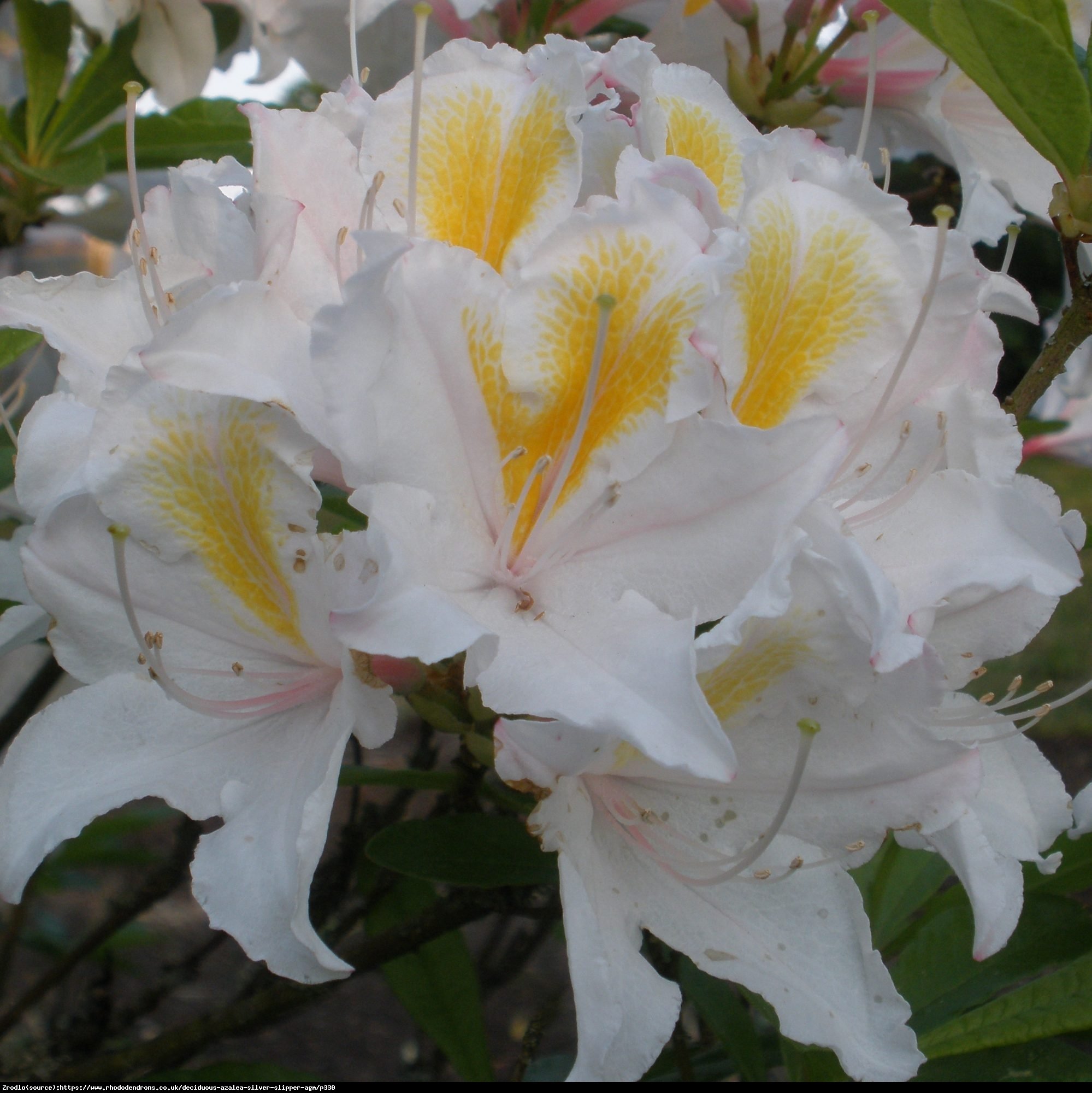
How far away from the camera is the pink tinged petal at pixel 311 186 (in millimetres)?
887

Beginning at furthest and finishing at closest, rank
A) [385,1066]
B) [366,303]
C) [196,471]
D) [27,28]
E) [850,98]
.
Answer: [385,1066] → [27,28] → [850,98] → [196,471] → [366,303]

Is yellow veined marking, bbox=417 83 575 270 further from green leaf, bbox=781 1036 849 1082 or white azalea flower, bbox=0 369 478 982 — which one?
green leaf, bbox=781 1036 849 1082

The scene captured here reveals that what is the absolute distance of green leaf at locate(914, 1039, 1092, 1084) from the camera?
105 centimetres

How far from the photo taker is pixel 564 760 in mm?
764

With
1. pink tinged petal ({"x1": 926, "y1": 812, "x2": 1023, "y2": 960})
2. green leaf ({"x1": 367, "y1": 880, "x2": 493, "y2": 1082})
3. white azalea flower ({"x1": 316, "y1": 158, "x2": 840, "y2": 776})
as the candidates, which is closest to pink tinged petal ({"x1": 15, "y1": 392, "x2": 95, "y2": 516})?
white azalea flower ({"x1": 316, "y1": 158, "x2": 840, "y2": 776})

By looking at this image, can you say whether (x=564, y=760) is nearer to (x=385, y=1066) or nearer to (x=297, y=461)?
(x=297, y=461)

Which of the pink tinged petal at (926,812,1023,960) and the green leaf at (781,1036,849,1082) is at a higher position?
the pink tinged petal at (926,812,1023,960)

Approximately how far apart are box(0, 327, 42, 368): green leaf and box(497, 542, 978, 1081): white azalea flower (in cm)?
57

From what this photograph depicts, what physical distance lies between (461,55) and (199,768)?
563 mm

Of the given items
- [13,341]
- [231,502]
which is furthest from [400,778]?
[13,341]

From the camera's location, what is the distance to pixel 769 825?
0.87 metres

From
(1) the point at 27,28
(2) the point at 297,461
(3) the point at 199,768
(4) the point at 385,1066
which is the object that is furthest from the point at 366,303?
(4) the point at 385,1066

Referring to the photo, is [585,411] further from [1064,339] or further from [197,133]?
[197,133]

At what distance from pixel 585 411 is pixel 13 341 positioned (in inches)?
20.7
